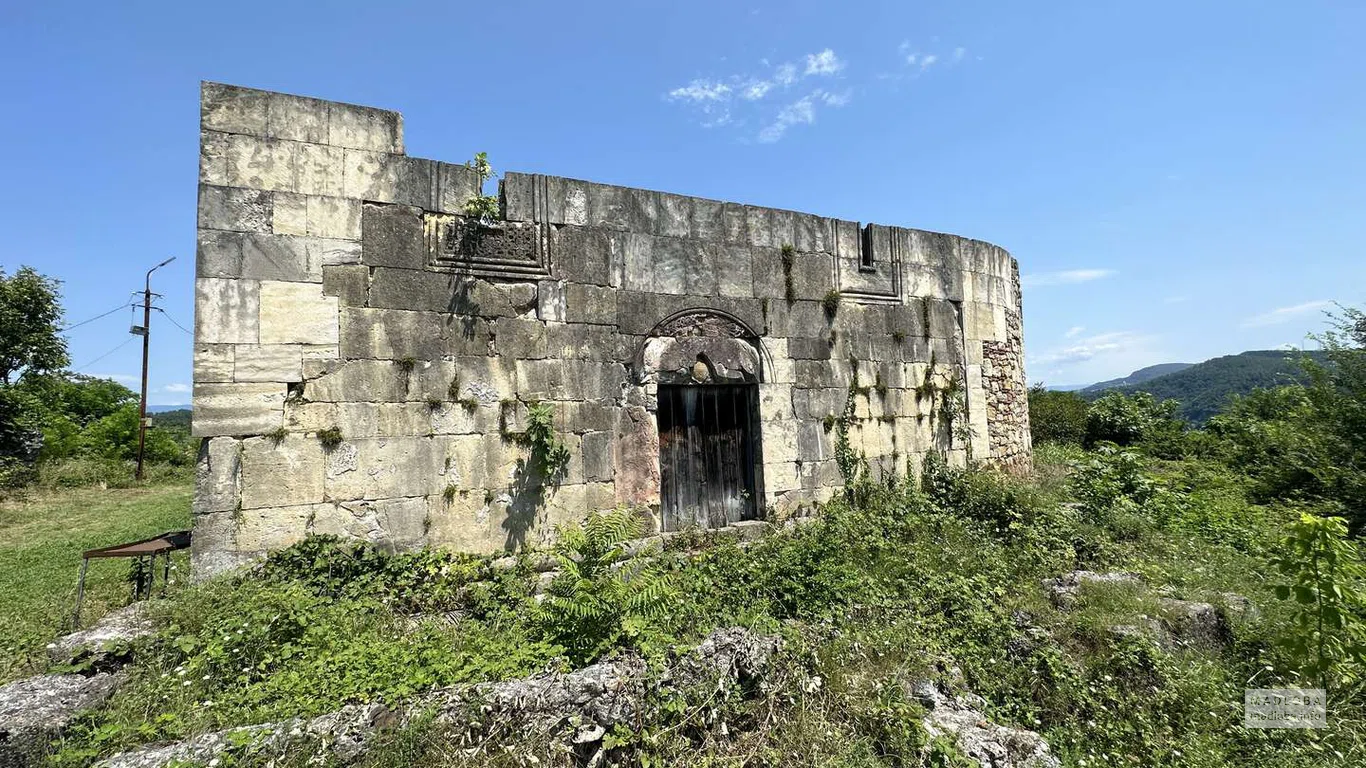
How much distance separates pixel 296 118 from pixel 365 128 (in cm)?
57

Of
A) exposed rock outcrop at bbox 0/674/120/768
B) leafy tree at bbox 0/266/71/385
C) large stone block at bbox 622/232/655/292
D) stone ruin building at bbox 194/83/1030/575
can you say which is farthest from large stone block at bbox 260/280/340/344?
leafy tree at bbox 0/266/71/385

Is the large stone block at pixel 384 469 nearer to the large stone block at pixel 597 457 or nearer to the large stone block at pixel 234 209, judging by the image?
the large stone block at pixel 597 457

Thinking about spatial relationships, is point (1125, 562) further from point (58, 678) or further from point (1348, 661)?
point (58, 678)

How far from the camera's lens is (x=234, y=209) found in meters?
5.36

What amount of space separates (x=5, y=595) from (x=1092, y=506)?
40.6 ft

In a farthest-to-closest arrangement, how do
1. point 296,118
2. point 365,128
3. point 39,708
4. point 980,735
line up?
point 365,128
point 296,118
point 980,735
point 39,708

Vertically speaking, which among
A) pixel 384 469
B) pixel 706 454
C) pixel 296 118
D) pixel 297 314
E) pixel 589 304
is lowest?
pixel 706 454

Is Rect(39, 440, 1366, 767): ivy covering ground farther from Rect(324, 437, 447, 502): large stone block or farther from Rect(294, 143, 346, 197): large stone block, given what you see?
Rect(294, 143, 346, 197): large stone block

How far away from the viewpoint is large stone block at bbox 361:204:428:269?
5785 mm

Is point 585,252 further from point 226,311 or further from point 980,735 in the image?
point 980,735

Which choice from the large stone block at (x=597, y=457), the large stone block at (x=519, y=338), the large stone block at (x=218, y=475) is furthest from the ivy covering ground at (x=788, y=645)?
the large stone block at (x=519, y=338)

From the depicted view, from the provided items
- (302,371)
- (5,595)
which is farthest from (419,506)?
(5,595)

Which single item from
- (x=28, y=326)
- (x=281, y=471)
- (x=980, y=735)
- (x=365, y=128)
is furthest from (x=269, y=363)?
(x=28, y=326)

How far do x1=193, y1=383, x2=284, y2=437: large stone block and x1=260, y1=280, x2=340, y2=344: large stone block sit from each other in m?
0.47
